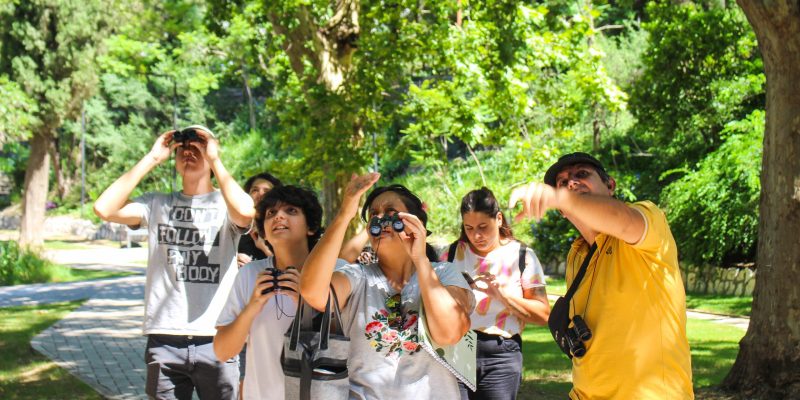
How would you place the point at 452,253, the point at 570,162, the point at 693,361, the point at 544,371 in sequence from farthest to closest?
the point at 693,361 → the point at 544,371 → the point at 452,253 → the point at 570,162

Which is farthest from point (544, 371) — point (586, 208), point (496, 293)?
point (586, 208)

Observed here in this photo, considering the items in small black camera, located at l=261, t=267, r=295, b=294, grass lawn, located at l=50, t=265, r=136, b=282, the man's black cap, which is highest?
the man's black cap

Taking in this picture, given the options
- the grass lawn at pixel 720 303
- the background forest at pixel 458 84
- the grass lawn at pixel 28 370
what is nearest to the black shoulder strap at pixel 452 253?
the grass lawn at pixel 28 370

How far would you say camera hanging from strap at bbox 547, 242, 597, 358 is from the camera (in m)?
3.47

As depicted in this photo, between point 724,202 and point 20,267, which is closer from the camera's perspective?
point 724,202

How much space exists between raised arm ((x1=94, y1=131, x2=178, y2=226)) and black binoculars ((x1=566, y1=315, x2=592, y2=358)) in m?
2.46

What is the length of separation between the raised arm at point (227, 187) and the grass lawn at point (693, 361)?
4041 millimetres

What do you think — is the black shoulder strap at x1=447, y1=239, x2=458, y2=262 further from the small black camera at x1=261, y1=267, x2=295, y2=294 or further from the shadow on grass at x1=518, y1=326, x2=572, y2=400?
the shadow on grass at x1=518, y1=326, x2=572, y2=400

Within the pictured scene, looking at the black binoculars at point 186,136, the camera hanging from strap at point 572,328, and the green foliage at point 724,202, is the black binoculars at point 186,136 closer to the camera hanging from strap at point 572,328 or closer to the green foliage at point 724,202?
the camera hanging from strap at point 572,328

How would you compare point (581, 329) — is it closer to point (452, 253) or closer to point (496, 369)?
point (496, 369)

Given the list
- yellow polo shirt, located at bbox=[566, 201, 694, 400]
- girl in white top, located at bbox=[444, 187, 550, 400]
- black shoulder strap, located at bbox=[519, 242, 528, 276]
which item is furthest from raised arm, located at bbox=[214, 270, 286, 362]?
black shoulder strap, located at bbox=[519, 242, 528, 276]

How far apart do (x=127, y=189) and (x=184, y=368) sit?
3.27 feet

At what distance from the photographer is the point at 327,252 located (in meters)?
3.32

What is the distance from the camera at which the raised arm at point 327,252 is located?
332cm
